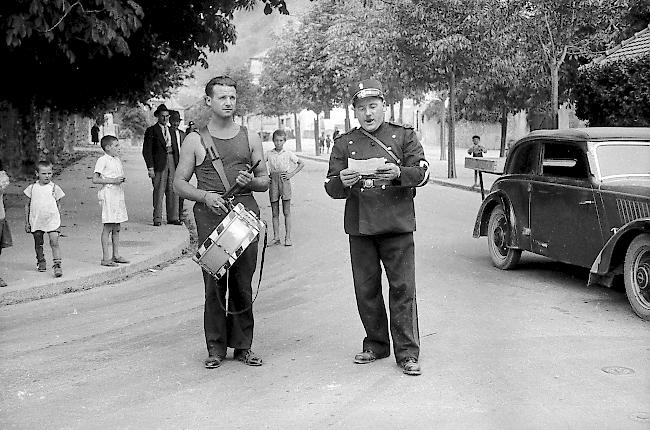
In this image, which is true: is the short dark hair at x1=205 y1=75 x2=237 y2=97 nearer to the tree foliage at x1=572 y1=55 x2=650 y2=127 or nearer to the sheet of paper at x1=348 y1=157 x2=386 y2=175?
the sheet of paper at x1=348 y1=157 x2=386 y2=175

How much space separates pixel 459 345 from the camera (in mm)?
6574

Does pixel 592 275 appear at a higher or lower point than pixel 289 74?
lower

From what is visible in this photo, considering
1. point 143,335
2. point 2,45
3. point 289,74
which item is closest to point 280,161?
point 2,45


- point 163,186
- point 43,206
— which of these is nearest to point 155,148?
point 163,186

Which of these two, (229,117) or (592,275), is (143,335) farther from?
(592,275)

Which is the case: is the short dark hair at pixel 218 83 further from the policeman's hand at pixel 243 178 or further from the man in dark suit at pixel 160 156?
the man in dark suit at pixel 160 156

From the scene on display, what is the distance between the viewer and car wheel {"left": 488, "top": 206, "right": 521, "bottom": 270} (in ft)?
32.9

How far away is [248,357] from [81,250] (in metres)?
6.30

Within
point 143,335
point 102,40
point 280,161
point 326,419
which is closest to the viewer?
point 326,419

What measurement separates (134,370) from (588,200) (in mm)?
4859

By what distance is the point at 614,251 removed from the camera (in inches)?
314

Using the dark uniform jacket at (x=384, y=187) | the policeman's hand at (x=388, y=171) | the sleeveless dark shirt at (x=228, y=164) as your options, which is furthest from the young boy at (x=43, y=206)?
the policeman's hand at (x=388, y=171)

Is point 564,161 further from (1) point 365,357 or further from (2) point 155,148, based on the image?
(2) point 155,148

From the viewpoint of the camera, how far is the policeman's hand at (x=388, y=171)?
18.7 ft
